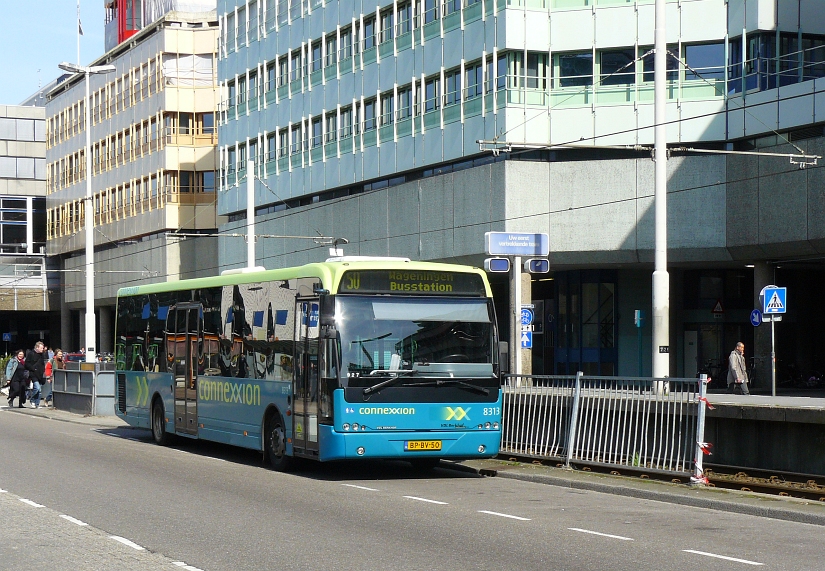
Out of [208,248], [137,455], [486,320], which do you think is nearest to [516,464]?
[486,320]

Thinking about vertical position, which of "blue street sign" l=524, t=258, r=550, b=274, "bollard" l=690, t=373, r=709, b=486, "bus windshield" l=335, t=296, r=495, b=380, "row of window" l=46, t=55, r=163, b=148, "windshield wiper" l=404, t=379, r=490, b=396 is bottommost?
"bollard" l=690, t=373, r=709, b=486

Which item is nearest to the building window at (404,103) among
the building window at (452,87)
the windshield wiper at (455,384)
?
the building window at (452,87)

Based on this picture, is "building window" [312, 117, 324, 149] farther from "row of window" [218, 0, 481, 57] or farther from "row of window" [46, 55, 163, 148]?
"row of window" [46, 55, 163, 148]

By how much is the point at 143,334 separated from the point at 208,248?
38828 mm

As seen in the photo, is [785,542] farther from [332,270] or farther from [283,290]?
[283,290]

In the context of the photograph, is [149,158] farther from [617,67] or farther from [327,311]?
[327,311]

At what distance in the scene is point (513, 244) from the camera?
20984mm

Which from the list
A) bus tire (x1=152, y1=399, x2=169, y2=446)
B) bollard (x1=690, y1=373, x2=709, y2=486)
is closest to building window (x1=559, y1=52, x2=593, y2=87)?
bus tire (x1=152, y1=399, x2=169, y2=446)

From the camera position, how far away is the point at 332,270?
17422mm

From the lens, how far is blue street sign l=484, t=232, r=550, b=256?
20.9 m

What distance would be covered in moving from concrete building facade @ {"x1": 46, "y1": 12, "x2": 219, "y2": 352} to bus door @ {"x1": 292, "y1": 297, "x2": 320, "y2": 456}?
45.8m

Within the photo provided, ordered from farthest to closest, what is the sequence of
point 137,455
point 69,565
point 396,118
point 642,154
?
point 396,118
point 642,154
point 137,455
point 69,565

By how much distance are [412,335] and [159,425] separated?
8.78 metres

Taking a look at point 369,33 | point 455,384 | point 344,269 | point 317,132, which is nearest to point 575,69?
point 369,33
